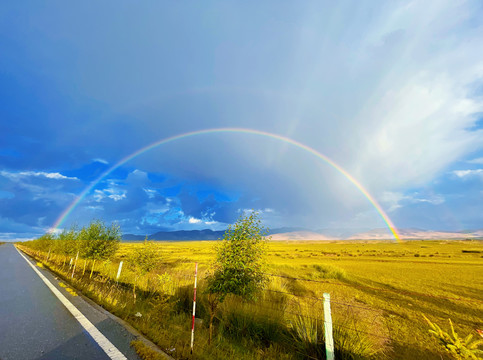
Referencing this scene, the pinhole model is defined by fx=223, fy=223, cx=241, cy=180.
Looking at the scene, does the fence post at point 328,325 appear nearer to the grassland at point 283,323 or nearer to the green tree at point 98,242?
the grassland at point 283,323

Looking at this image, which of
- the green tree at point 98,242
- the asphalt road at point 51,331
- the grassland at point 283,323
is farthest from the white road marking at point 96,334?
the green tree at point 98,242

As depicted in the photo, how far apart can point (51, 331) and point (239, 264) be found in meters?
5.88

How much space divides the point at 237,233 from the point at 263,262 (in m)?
1.48

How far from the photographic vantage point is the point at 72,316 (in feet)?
25.5

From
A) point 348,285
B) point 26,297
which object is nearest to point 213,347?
point 26,297

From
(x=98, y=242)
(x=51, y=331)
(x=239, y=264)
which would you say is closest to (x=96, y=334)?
(x=51, y=331)

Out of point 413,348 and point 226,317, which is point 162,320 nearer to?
point 226,317

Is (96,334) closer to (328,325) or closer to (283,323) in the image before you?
(283,323)

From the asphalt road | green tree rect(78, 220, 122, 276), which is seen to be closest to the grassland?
the asphalt road

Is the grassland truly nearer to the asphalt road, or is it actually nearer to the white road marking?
the asphalt road

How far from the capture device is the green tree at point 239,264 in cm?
798

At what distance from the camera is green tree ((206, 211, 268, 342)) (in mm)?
7979

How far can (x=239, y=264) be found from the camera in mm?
8133

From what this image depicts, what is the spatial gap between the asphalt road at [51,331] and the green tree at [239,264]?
3045 millimetres
